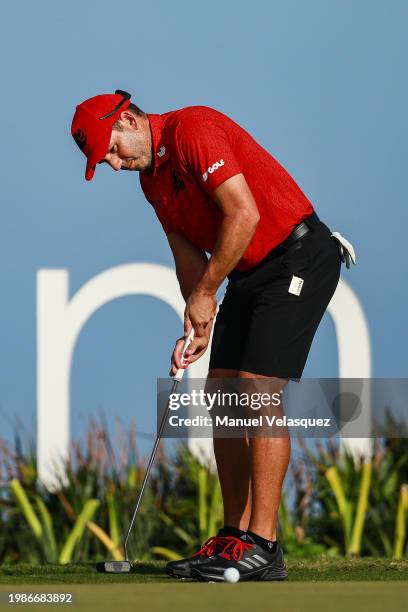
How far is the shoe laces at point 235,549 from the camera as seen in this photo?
4.46 m

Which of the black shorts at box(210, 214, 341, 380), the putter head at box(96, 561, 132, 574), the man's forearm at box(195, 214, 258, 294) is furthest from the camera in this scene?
the putter head at box(96, 561, 132, 574)

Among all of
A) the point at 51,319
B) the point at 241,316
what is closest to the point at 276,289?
the point at 241,316

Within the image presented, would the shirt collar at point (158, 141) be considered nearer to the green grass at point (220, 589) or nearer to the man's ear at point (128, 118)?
the man's ear at point (128, 118)

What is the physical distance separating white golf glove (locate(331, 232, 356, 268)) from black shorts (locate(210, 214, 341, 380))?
6 centimetres

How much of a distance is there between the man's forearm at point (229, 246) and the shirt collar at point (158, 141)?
1.56ft

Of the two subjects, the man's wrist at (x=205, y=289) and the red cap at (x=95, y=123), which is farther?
the red cap at (x=95, y=123)

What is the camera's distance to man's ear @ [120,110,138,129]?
182 inches

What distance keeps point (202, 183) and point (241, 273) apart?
0.49m

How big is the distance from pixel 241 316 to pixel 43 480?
386 centimetres

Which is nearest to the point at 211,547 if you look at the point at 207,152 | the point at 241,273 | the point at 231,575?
the point at 231,575

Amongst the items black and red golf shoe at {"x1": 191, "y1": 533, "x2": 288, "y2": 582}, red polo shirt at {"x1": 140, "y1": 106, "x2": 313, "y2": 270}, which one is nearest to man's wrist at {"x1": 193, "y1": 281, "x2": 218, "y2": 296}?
red polo shirt at {"x1": 140, "y1": 106, "x2": 313, "y2": 270}

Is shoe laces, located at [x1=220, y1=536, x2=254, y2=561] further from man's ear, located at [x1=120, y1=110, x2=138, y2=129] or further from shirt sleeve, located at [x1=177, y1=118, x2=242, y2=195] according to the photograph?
man's ear, located at [x1=120, y1=110, x2=138, y2=129]

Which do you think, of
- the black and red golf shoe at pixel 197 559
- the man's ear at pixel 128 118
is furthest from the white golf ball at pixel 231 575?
the man's ear at pixel 128 118

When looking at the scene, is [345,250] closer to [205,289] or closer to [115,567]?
[205,289]
